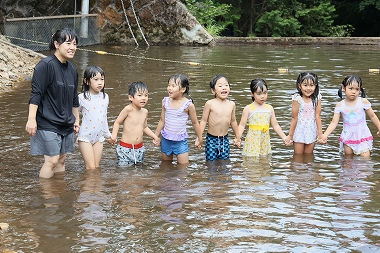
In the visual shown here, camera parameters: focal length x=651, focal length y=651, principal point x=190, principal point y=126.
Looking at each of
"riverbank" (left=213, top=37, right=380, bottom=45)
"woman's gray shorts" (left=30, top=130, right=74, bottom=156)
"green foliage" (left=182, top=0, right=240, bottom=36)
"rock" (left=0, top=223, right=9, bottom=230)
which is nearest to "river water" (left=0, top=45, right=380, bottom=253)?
"rock" (left=0, top=223, right=9, bottom=230)

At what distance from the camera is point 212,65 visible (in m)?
16.8

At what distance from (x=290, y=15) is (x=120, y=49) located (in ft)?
29.4

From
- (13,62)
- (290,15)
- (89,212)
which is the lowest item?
Answer: (89,212)

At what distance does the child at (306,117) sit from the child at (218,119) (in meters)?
0.81

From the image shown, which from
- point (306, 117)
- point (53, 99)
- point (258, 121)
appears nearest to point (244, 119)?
point (258, 121)

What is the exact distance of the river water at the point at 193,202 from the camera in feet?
16.2

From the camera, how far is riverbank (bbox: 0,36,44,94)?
44.0 ft

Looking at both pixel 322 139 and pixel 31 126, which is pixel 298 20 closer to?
pixel 322 139

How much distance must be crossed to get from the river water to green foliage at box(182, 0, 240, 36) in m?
15.8

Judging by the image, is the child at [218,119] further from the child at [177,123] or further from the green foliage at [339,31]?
the green foliage at [339,31]

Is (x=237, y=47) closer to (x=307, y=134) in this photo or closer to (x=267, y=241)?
(x=307, y=134)

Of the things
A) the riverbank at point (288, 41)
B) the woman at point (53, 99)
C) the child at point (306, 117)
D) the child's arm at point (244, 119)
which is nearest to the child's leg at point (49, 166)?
the woman at point (53, 99)

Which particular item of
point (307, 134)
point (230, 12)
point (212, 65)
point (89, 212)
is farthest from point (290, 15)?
point (89, 212)

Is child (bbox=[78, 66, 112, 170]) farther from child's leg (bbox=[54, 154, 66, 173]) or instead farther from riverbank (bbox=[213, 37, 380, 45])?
riverbank (bbox=[213, 37, 380, 45])
